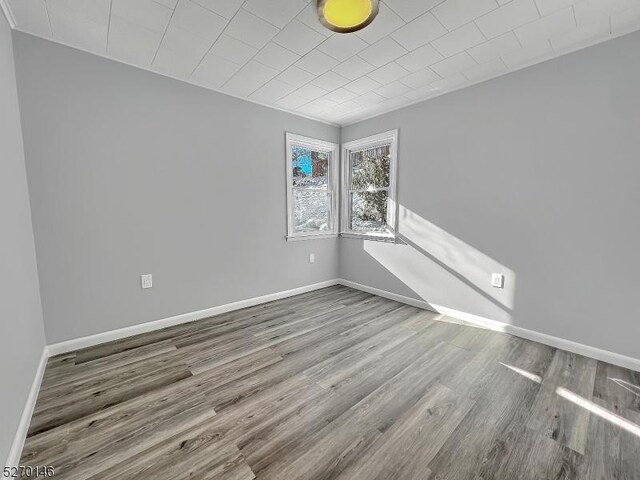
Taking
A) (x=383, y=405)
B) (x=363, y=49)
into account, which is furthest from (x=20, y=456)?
(x=363, y=49)

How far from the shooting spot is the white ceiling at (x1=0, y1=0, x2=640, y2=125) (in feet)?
5.70

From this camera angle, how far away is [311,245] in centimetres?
399

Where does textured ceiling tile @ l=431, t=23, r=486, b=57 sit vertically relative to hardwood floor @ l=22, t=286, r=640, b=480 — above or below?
above

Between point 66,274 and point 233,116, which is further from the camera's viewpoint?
point 233,116

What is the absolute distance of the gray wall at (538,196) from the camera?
2.02 m

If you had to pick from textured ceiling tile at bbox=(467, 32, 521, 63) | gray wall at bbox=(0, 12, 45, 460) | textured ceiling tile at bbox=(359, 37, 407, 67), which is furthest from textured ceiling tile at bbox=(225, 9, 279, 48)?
textured ceiling tile at bbox=(467, 32, 521, 63)

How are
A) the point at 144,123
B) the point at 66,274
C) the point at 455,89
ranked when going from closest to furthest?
the point at 66,274, the point at 144,123, the point at 455,89

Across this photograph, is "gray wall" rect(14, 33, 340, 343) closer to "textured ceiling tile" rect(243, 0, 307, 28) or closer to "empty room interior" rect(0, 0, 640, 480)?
"empty room interior" rect(0, 0, 640, 480)

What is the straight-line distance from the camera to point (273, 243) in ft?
11.6

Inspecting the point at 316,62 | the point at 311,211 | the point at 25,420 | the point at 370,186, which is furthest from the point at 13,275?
the point at 370,186

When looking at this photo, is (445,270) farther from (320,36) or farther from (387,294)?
(320,36)

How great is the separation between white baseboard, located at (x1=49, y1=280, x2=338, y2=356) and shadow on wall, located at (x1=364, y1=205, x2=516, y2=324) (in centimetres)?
151

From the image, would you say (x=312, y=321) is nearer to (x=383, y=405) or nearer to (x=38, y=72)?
(x=383, y=405)

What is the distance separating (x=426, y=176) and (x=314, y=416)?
271 cm
